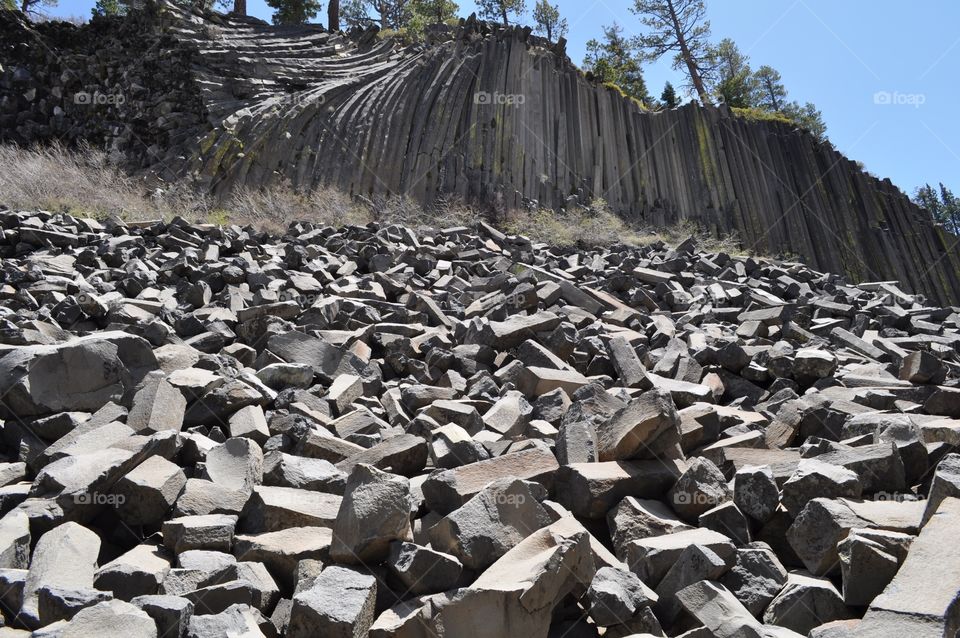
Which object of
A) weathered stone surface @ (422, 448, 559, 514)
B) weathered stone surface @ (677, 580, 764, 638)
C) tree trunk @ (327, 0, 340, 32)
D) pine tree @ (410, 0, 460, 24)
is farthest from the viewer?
pine tree @ (410, 0, 460, 24)

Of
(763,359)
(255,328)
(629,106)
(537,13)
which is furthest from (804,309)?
(537,13)

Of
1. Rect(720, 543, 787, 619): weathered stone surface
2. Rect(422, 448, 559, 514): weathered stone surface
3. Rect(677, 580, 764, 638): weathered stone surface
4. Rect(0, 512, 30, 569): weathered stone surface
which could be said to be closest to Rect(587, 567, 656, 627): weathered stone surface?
Rect(677, 580, 764, 638): weathered stone surface

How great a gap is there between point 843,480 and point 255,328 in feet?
13.6

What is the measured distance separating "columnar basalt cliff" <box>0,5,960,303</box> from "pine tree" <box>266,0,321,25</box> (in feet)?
22.1

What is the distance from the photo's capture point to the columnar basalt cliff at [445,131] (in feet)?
46.3

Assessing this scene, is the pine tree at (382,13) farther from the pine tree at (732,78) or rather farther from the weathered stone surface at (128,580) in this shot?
the weathered stone surface at (128,580)

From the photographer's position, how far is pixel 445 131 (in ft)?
48.4

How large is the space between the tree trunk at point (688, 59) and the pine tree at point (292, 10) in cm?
1310

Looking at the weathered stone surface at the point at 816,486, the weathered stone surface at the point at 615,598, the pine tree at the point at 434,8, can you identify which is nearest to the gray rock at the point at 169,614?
the weathered stone surface at the point at 615,598

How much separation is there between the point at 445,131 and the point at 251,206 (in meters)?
5.05

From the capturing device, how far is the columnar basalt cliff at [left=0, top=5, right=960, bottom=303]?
14.1m

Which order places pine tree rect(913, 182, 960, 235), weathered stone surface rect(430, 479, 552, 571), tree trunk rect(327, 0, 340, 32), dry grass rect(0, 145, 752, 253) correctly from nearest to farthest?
weathered stone surface rect(430, 479, 552, 571), dry grass rect(0, 145, 752, 253), tree trunk rect(327, 0, 340, 32), pine tree rect(913, 182, 960, 235)

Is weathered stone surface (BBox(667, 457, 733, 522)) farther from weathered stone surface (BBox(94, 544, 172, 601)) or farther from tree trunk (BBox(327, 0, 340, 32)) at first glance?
tree trunk (BBox(327, 0, 340, 32))

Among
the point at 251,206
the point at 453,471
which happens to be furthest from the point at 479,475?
A: the point at 251,206
